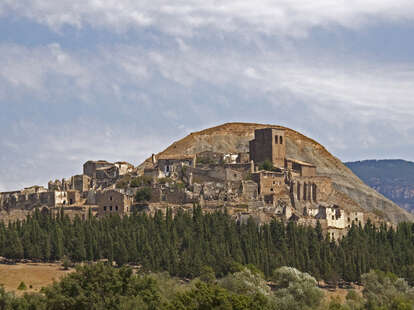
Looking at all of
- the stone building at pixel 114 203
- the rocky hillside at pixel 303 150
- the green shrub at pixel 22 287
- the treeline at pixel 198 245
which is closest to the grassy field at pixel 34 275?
the green shrub at pixel 22 287

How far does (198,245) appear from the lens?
84562 mm

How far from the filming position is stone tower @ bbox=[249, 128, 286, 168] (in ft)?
366

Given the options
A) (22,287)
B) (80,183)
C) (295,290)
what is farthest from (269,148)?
(22,287)

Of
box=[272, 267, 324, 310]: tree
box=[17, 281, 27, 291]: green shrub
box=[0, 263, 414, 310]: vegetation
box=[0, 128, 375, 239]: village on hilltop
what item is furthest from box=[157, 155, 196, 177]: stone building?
box=[0, 263, 414, 310]: vegetation

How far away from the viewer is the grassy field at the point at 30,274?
76.6 metres

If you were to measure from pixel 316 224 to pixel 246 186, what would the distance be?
973 centimetres

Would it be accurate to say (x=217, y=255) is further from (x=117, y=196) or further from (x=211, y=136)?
(x=211, y=136)

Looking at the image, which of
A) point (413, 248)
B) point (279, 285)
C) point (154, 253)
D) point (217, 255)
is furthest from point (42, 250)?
point (413, 248)

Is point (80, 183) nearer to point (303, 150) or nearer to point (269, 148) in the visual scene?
point (269, 148)

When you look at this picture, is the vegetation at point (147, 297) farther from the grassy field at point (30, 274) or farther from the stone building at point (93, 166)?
the stone building at point (93, 166)

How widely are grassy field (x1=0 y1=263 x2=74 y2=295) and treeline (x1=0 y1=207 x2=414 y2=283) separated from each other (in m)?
2.23

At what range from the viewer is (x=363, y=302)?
229 feet

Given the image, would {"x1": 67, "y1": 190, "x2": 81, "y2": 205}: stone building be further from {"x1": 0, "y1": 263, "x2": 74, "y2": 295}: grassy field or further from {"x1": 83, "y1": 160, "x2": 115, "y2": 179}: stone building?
{"x1": 0, "y1": 263, "x2": 74, "y2": 295}: grassy field

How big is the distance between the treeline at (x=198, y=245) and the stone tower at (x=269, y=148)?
68.5ft
